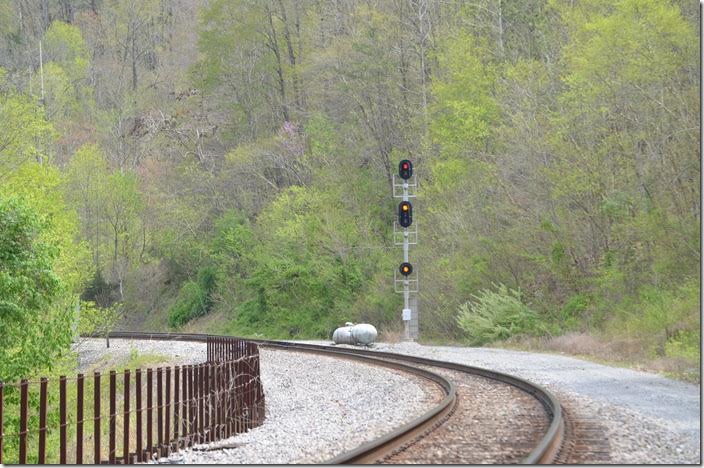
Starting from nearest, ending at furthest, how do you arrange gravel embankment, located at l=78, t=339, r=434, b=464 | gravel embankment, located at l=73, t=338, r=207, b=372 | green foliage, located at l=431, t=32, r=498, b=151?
gravel embankment, located at l=78, t=339, r=434, b=464, gravel embankment, located at l=73, t=338, r=207, b=372, green foliage, located at l=431, t=32, r=498, b=151

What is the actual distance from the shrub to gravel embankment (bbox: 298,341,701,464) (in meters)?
6.48

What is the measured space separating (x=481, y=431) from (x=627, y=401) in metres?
4.19

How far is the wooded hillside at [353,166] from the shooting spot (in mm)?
31922

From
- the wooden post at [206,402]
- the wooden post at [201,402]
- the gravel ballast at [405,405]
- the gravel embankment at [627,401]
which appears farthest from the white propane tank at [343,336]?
the wooden post at [201,402]

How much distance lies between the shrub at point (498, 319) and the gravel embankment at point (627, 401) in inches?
255

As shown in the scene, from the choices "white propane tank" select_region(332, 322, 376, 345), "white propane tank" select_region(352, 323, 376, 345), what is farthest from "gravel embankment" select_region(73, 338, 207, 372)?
"white propane tank" select_region(352, 323, 376, 345)

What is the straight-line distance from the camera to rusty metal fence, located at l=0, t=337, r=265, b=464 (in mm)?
13414

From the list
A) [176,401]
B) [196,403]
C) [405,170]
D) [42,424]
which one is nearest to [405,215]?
[405,170]

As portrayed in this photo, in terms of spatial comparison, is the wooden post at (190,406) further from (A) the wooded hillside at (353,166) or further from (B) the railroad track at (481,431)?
(A) the wooded hillside at (353,166)

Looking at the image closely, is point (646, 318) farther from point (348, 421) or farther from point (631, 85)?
point (348, 421)

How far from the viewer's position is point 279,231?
54.6 metres

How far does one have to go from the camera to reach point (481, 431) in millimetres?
13797

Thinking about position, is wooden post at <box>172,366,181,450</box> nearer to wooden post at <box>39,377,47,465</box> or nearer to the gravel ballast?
the gravel ballast

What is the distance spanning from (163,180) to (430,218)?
2851 cm
